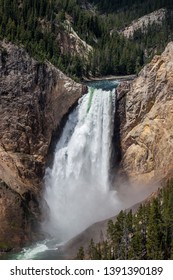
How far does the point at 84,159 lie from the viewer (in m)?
78.9

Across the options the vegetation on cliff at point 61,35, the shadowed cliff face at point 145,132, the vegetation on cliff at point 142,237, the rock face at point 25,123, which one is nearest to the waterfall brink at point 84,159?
the shadowed cliff face at point 145,132

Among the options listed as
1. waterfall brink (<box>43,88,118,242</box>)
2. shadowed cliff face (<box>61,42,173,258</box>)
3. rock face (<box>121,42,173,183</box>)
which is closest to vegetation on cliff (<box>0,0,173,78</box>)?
waterfall brink (<box>43,88,118,242</box>)

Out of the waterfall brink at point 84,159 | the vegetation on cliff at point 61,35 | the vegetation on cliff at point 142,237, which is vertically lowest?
the vegetation on cliff at point 142,237

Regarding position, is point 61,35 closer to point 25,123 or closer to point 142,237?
point 25,123

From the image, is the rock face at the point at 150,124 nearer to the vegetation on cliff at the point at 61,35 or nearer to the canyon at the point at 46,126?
the canyon at the point at 46,126

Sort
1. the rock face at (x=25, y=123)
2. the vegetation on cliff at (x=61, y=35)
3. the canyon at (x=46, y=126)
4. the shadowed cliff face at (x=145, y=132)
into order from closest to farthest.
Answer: the rock face at (x=25, y=123) < the canyon at (x=46, y=126) < the shadowed cliff face at (x=145, y=132) < the vegetation on cliff at (x=61, y=35)

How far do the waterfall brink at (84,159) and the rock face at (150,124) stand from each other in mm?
3389

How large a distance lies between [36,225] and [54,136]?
16.4m

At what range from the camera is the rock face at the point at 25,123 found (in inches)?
2650

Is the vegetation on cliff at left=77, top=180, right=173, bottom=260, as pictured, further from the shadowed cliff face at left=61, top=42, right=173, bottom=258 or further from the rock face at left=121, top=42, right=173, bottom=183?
the rock face at left=121, top=42, right=173, bottom=183

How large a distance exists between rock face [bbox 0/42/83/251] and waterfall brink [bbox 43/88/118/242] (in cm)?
211

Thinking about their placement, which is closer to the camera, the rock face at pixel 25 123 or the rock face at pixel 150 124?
the rock face at pixel 25 123

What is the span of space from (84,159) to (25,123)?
10.2 metres

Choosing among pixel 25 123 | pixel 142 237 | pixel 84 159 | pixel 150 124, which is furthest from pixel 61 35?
pixel 142 237
